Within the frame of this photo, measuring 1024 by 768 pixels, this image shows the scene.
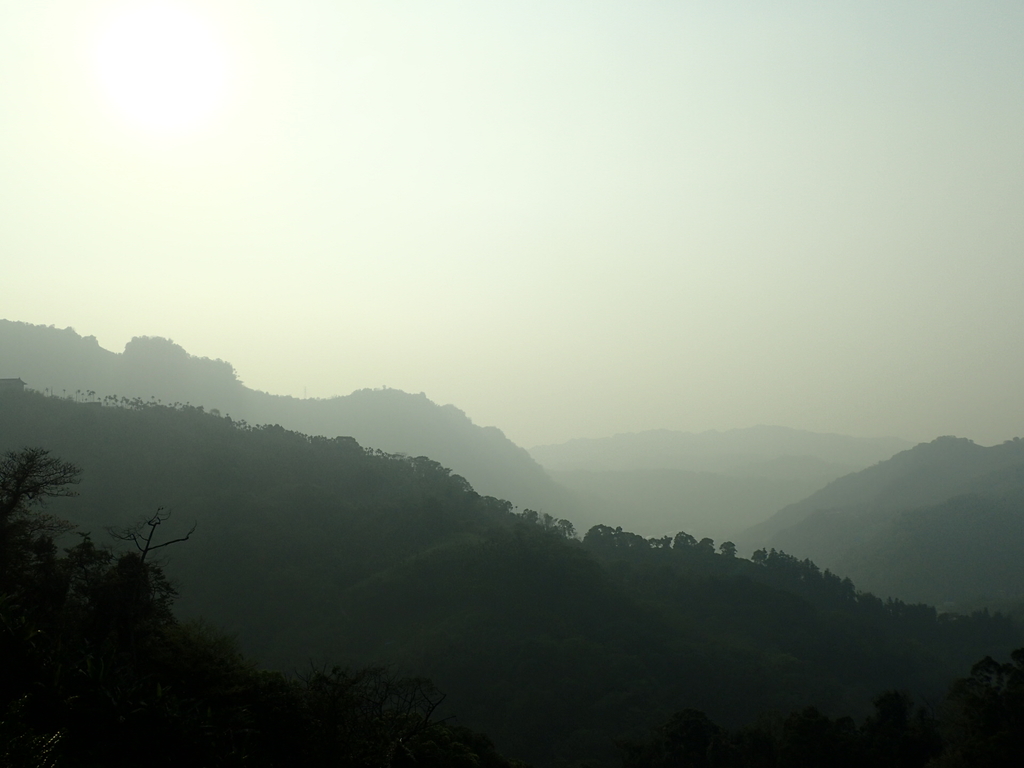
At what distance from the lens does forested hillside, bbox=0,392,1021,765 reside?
63906mm

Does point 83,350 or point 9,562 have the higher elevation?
point 83,350

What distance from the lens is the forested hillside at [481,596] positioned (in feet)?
210

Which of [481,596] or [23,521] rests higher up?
[23,521]

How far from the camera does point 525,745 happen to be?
56438mm

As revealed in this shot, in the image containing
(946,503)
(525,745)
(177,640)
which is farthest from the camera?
(946,503)

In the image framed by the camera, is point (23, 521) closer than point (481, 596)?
Yes

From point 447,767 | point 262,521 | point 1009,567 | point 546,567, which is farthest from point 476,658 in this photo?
point 1009,567

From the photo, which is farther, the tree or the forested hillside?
the forested hillside

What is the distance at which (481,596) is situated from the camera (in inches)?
3056

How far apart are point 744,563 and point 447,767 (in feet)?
274

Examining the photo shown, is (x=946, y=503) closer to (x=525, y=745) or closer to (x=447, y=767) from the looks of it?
(x=525, y=745)

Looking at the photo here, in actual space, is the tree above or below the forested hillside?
above

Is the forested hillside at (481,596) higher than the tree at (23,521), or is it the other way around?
the tree at (23,521)

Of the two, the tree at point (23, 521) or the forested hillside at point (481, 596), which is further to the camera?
the forested hillside at point (481, 596)
